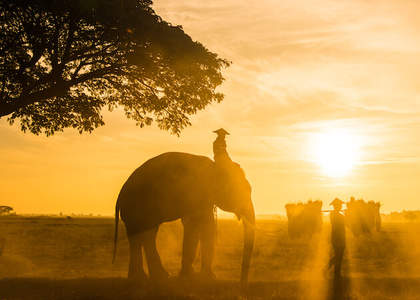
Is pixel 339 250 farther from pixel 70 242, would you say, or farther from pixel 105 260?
pixel 70 242

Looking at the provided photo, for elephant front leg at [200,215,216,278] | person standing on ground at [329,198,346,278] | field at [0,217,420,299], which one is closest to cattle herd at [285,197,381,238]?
field at [0,217,420,299]

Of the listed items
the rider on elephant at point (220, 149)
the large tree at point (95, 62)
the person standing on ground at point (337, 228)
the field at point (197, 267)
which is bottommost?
the field at point (197, 267)

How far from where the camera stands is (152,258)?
40.4ft

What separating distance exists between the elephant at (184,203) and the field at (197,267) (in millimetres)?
822

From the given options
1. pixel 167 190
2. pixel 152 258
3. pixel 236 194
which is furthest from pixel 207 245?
pixel 167 190

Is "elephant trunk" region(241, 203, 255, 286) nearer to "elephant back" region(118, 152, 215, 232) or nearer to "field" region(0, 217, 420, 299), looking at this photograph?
"field" region(0, 217, 420, 299)

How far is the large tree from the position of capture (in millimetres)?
13344

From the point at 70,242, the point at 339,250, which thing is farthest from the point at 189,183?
the point at 70,242

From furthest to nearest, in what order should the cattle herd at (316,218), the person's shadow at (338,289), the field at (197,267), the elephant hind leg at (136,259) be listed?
the cattle herd at (316,218) < the elephant hind leg at (136,259) < the person's shadow at (338,289) < the field at (197,267)

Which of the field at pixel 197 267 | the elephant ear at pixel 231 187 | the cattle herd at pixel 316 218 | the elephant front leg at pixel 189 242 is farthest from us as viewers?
the cattle herd at pixel 316 218

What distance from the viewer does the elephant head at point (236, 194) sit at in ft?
40.2

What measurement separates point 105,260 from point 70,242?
Result: 1044cm

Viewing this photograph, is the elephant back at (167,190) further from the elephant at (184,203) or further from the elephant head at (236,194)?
the elephant head at (236,194)

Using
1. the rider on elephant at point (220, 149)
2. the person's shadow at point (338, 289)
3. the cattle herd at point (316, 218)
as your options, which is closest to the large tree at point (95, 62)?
the rider on elephant at point (220, 149)
